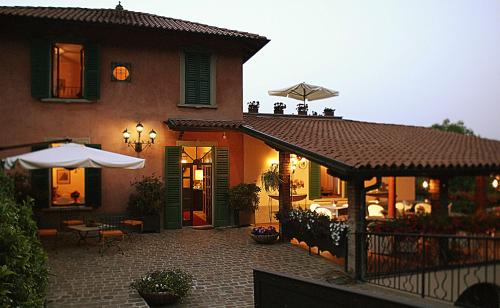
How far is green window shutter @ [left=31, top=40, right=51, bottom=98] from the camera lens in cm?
1144

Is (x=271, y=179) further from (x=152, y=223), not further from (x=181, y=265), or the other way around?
(x=181, y=265)

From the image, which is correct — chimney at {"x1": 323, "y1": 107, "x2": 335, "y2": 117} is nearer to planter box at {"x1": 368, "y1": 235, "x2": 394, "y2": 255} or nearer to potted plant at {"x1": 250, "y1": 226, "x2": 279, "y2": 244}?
potted plant at {"x1": 250, "y1": 226, "x2": 279, "y2": 244}

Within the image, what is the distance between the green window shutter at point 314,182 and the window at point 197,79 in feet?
14.4

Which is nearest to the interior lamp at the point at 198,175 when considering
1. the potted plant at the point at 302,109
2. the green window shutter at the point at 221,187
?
the green window shutter at the point at 221,187

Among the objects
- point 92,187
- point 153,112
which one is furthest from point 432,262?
point 92,187

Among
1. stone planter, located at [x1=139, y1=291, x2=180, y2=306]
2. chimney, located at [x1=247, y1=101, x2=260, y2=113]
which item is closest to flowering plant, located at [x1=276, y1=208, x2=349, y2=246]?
stone planter, located at [x1=139, y1=291, x2=180, y2=306]

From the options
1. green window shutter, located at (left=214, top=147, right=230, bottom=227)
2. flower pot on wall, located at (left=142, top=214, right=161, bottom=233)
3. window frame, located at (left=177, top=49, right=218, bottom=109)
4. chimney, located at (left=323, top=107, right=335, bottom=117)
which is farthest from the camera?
chimney, located at (left=323, top=107, right=335, bottom=117)

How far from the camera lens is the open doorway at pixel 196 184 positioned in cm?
1341

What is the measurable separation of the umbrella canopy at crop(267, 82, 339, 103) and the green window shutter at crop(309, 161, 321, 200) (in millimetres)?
4398

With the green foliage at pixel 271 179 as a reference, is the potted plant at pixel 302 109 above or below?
above

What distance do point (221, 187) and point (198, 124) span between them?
2.39 metres

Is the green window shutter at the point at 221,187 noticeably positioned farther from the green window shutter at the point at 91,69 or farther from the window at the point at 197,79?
the green window shutter at the point at 91,69

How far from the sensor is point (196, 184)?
1398 cm

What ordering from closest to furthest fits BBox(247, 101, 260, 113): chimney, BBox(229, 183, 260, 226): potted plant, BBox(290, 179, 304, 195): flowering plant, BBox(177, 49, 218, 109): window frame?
BBox(177, 49, 218, 109): window frame
BBox(229, 183, 260, 226): potted plant
BBox(290, 179, 304, 195): flowering plant
BBox(247, 101, 260, 113): chimney
